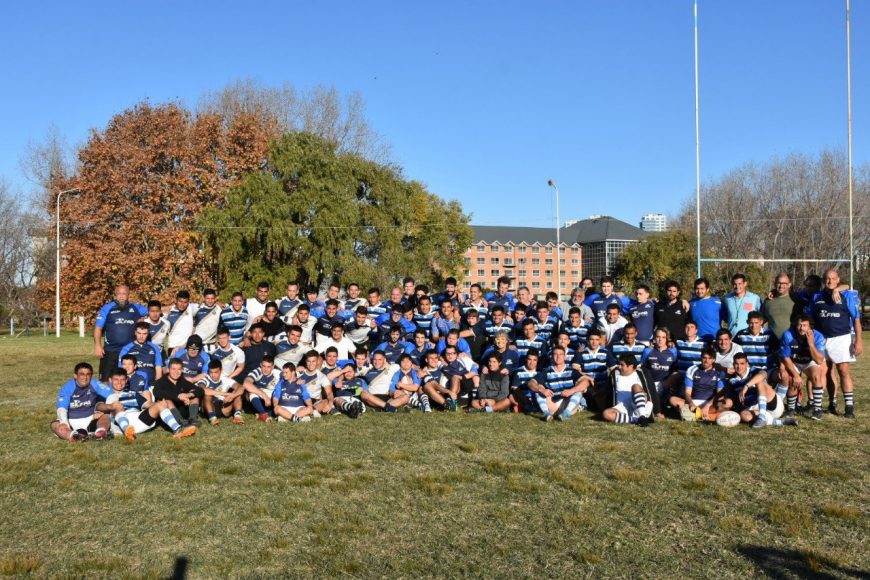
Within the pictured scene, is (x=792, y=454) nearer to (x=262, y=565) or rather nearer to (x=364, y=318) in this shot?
(x=262, y=565)

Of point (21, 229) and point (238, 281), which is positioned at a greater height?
point (21, 229)

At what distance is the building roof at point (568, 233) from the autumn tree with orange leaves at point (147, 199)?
86322 millimetres

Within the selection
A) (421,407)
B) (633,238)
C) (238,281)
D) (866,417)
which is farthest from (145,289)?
(633,238)

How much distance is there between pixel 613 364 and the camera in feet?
30.6

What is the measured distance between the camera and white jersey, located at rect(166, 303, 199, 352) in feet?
33.0

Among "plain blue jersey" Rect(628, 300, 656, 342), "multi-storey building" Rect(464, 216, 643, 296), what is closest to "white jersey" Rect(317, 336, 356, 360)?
"plain blue jersey" Rect(628, 300, 656, 342)

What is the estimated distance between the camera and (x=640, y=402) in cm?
835

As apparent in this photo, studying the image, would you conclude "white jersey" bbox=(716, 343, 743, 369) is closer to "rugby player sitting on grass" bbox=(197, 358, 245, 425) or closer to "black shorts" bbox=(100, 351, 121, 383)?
"rugby player sitting on grass" bbox=(197, 358, 245, 425)

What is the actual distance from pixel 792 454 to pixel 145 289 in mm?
26477

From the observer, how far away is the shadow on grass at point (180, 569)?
12.5 ft

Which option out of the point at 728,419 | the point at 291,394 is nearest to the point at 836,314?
the point at 728,419

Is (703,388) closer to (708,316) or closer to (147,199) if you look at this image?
(708,316)

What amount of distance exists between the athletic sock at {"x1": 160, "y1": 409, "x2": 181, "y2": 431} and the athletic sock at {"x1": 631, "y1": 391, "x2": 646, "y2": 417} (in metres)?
5.18

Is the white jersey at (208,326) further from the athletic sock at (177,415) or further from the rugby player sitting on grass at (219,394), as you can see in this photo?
the athletic sock at (177,415)
